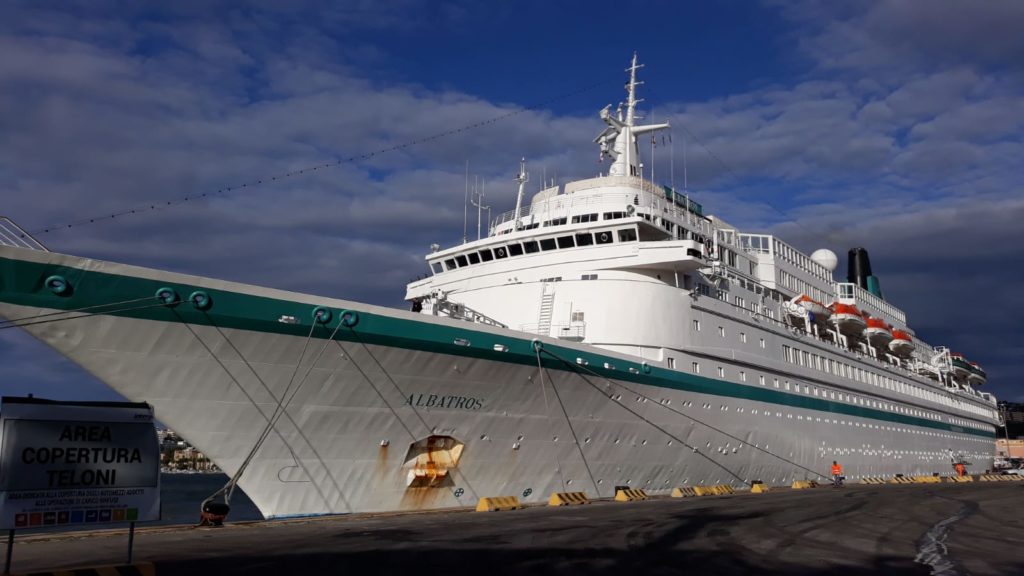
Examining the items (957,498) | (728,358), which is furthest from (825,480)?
(728,358)

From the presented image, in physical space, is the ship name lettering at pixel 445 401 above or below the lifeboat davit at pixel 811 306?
below

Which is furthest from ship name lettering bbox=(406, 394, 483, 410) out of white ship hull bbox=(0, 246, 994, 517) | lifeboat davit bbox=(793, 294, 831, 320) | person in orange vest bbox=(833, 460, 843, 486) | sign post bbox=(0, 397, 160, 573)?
person in orange vest bbox=(833, 460, 843, 486)

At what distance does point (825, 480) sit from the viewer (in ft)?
107

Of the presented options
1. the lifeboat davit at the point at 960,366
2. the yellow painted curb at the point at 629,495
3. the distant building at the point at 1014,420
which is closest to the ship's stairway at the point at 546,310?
the yellow painted curb at the point at 629,495

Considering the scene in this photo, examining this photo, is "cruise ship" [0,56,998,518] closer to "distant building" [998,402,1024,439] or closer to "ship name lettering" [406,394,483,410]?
"ship name lettering" [406,394,483,410]

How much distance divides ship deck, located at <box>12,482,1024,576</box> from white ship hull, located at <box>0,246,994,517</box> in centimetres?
99

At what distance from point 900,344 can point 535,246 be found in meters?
30.6

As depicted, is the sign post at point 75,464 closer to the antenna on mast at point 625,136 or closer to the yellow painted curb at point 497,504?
the yellow painted curb at point 497,504

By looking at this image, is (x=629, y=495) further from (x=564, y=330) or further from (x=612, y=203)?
(x=612, y=203)

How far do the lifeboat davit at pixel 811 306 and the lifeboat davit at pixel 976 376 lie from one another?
3279cm

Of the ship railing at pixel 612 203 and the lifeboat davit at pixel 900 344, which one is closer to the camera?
the ship railing at pixel 612 203

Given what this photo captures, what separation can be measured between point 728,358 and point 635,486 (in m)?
6.30

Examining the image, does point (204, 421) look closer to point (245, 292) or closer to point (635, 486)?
point (245, 292)

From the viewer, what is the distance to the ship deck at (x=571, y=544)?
9344mm
